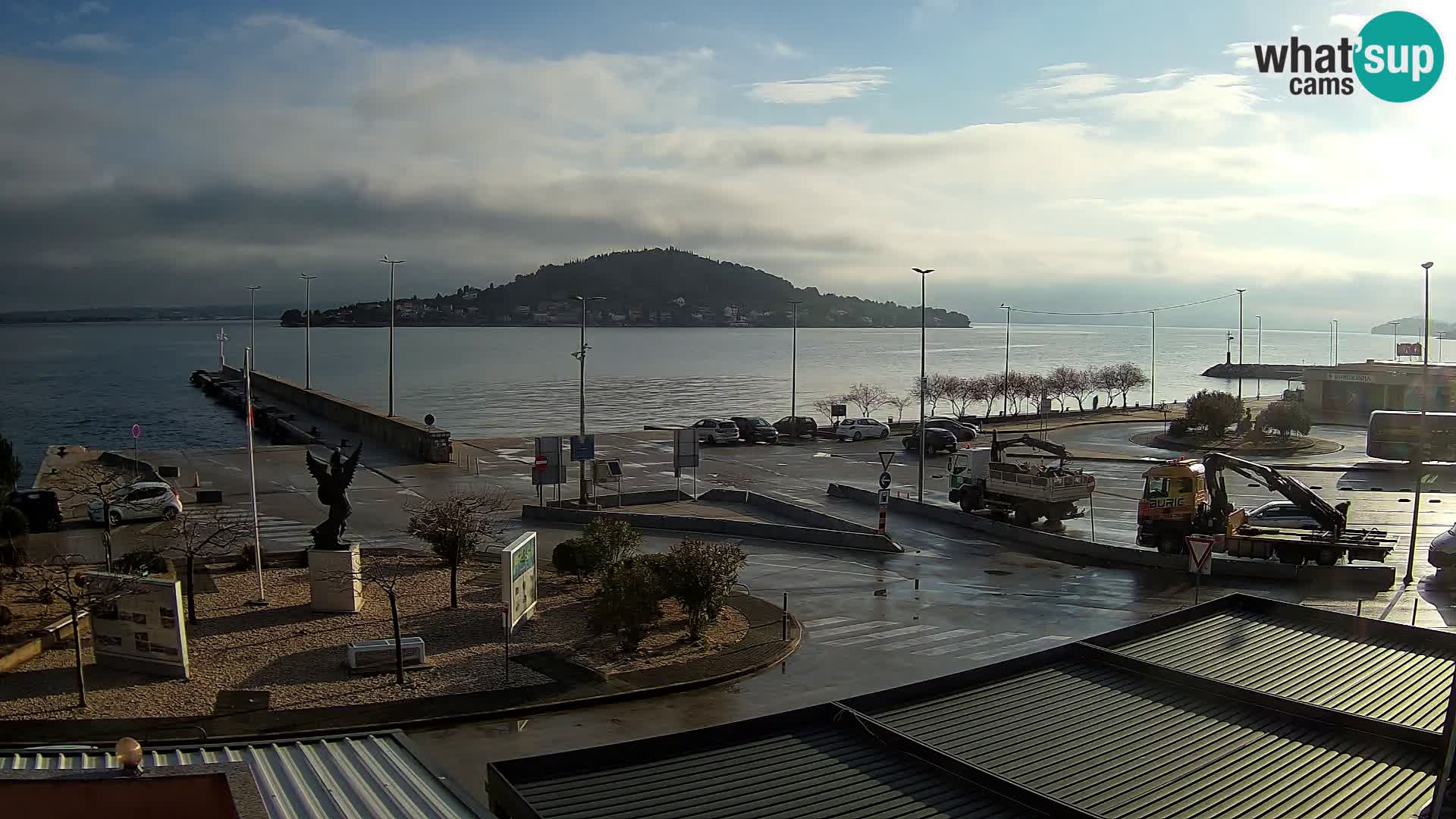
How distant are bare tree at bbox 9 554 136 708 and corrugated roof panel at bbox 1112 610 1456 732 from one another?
15.7 metres

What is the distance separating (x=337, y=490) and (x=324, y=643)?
12.9 ft

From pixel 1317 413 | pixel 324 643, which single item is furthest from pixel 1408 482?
pixel 324 643

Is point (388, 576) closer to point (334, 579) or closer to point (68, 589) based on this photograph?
point (334, 579)

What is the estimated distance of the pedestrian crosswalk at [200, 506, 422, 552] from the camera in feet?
96.9

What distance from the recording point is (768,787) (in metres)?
10.5

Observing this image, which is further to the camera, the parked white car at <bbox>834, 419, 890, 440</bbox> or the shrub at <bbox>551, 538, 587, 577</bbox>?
the parked white car at <bbox>834, 419, 890, 440</bbox>

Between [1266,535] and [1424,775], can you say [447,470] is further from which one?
[1424,775]

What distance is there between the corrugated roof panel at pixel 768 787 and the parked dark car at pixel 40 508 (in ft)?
93.1

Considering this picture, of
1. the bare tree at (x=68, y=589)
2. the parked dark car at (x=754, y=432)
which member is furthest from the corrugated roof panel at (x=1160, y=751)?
the parked dark car at (x=754, y=432)

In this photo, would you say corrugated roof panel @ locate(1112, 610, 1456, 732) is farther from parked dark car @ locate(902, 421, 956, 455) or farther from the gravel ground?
parked dark car @ locate(902, 421, 956, 455)

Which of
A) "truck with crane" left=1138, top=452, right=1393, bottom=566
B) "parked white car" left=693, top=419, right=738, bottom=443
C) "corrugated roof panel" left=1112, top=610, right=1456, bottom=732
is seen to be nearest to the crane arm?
"truck with crane" left=1138, top=452, right=1393, bottom=566

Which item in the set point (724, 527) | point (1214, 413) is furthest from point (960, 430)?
point (724, 527)

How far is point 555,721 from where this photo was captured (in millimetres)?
16500

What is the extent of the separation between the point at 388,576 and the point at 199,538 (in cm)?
646
